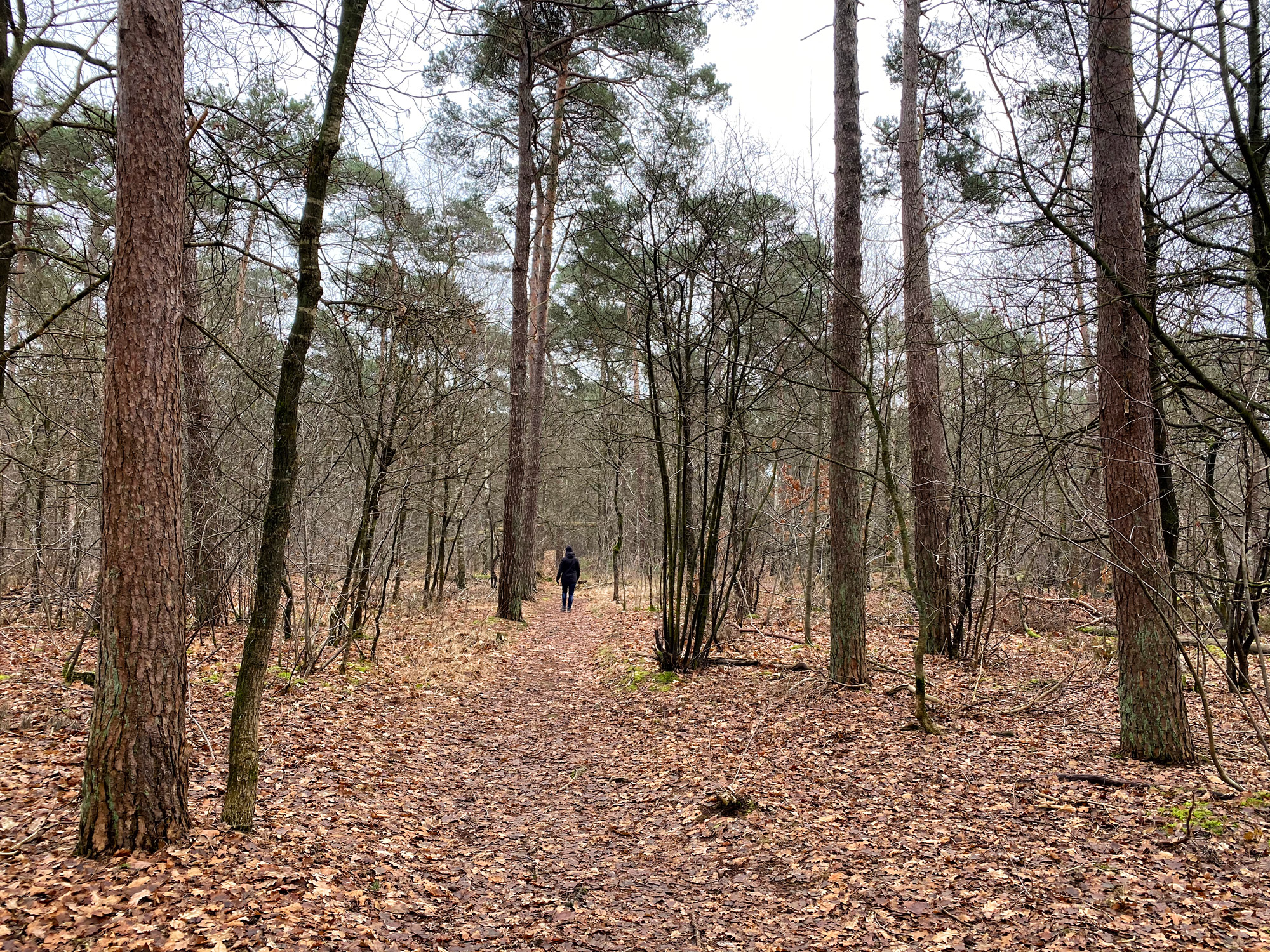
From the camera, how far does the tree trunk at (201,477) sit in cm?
822

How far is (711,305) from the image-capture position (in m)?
8.12

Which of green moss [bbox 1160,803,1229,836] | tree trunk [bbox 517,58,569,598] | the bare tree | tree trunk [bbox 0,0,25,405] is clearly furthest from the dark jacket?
green moss [bbox 1160,803,1229,836]

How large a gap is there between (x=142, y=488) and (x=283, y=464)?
0.74 metres

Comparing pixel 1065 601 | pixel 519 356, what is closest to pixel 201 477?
pixel 519 356

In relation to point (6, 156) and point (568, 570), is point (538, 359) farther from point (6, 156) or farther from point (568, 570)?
point (6, 156)

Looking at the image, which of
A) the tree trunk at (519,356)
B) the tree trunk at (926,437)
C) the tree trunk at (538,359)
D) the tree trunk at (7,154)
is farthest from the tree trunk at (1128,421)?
the tree trunk at (538,359)

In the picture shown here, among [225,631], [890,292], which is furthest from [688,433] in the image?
[225,631]

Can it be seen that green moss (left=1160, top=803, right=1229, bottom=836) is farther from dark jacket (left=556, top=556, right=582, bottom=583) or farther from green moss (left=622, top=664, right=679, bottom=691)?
dark jacket (left=556, top=556, right=582, bottom=583)

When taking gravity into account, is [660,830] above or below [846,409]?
below

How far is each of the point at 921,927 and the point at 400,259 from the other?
32.7ft

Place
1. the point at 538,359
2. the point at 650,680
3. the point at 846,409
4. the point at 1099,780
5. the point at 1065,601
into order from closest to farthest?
the point at 1099,780 < the point at 846,409 < the point at 1065,601 < the point at 650,680 < the point at 538,359

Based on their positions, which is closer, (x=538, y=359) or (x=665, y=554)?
(x=665, y=554)

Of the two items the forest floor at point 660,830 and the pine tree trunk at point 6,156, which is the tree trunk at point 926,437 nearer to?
the forest floor at point 660,830

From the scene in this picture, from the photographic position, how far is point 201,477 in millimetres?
8344
